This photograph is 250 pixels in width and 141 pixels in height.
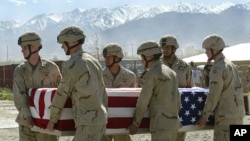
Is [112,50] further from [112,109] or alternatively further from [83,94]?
[83,94]

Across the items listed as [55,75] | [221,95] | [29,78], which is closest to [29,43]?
[29,78]

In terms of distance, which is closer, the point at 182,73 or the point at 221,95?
the point at 221,95

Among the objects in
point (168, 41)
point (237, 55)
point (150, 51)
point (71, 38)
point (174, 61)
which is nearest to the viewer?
point (71, 38)

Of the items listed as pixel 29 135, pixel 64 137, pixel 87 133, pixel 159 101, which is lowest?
pixel 64 137

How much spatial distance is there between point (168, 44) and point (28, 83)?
194cm

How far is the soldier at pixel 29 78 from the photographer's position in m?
6.26

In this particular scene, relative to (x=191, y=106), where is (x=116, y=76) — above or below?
above

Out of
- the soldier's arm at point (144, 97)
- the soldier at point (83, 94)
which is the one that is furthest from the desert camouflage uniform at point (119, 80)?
the soldier at point (83, 94)

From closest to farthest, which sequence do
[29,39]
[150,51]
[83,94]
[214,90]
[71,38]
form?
[83,94] < [71,38] < [150,51] < [29,39] < [214,90]

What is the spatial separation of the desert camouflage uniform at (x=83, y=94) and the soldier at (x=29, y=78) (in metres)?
0.98

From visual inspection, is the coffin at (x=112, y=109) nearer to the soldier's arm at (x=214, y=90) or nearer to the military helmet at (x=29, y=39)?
the military helmet at (x=29, y=39)

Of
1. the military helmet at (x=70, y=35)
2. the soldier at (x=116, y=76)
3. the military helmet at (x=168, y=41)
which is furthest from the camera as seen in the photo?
the soldier at (x=116, y=76)

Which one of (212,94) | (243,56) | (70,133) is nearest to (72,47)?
(70,133)

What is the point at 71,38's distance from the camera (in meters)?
5.50
